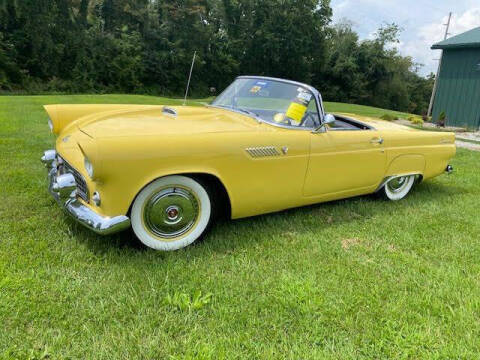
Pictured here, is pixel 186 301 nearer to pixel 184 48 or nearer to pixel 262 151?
pixel 262 151

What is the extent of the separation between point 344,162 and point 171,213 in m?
1.75

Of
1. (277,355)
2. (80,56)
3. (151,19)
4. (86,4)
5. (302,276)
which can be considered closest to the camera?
(277,355)

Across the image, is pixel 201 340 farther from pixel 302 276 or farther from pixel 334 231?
pixel 334 231

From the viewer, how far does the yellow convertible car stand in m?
2.41

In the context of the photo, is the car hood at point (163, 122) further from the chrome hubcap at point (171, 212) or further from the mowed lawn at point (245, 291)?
the mowed lawn at point (245, 291)

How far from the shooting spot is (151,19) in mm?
33938

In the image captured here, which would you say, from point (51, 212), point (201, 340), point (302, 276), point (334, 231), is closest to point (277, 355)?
point (201, 340)

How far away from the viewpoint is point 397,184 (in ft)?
14.0

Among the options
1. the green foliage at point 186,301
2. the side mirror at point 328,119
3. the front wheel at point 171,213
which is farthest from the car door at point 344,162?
the green foliage at point 186,301

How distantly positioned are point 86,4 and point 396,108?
34995 millimetres

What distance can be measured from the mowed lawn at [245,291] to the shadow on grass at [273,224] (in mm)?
17

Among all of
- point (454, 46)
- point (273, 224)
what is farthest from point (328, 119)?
point (454, 46)

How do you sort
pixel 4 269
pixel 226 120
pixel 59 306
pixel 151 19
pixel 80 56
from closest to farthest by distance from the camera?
pixel 59 306, pixel 4 269, pixel 226 120, pixel 80 56, pixel 151 19

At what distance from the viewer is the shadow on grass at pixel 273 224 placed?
2758mm
